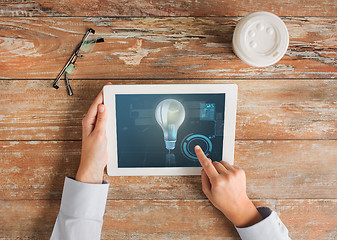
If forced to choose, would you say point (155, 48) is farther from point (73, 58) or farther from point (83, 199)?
point (83, 199)

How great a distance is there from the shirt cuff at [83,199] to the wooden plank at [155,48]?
1.01ft

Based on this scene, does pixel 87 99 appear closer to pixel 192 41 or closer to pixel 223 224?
pixel 192 41

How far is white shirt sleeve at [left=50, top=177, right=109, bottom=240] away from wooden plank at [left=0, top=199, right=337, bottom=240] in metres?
0.08

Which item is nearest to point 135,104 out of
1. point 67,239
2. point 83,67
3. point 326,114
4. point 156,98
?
point 156,98

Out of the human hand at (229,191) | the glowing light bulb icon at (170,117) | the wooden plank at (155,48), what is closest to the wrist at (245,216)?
the human hand at (229,191)

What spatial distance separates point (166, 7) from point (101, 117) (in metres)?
0.35

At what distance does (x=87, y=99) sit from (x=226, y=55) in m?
0.42

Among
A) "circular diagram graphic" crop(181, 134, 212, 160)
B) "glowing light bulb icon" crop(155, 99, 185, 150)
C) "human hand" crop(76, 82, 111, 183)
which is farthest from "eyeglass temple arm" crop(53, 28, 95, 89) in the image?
"circular diagram graphic" crop(181, 134, 212, 160)

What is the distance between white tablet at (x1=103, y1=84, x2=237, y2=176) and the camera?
67cm

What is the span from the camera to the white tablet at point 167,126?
668mm

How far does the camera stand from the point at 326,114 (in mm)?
708

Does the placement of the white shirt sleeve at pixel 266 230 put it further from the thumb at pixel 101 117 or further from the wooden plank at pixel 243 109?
the thumb at pixel 101 117

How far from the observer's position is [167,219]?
0.75 metres

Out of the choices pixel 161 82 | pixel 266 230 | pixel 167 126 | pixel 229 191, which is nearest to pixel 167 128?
pixel 167 126
